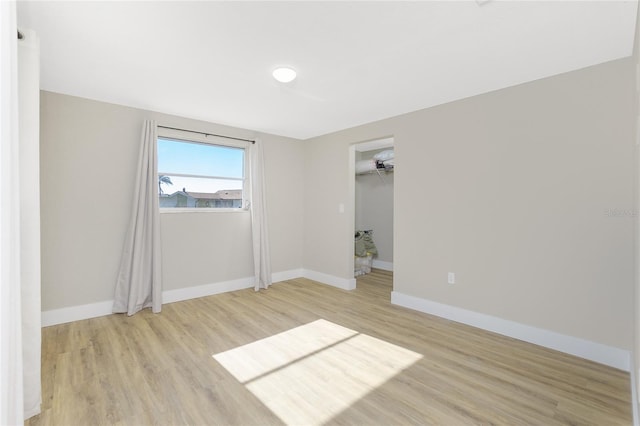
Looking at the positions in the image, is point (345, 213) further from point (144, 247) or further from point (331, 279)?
point (144, 247)

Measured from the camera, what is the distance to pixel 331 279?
4527 mm

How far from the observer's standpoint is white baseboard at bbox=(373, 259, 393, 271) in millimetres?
5625

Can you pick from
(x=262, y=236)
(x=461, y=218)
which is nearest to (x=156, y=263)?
(x=262, y=236)

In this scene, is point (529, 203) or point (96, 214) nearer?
point (529, 203)

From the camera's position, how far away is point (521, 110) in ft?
8.63

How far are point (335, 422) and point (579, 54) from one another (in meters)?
3.04

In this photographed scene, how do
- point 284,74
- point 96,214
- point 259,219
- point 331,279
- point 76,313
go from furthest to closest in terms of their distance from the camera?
point 331,279, point 259,219, point 96,214, point 76,313, point 284,74

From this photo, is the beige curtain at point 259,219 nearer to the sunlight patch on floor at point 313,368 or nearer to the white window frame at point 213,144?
the white window frame at point 213,144

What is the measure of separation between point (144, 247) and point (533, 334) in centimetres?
406

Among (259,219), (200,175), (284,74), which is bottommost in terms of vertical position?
(259,219)

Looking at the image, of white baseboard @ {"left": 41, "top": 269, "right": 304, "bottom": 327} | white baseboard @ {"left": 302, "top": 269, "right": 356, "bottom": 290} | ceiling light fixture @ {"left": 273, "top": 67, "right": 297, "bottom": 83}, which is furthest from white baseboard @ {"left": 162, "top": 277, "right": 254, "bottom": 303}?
ceiling light fixture @ {"left": 273, "top": 67, "right": 297, "bottom": 83}

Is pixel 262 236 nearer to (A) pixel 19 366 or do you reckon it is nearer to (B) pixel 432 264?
(B) pixel 432 264

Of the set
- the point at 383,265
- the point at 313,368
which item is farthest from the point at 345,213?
the point at 313,368

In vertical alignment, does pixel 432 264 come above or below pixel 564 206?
below
